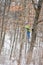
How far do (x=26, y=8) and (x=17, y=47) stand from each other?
116cm

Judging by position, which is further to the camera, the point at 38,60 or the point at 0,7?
the point at 0,7

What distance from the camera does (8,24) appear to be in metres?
4.98

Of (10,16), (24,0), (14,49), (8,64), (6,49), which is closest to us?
(24,0)

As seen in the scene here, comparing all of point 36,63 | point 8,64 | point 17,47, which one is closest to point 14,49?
point 17,47

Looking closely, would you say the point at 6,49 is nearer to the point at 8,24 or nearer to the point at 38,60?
the point at 8,24

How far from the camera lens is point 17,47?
4.51 m

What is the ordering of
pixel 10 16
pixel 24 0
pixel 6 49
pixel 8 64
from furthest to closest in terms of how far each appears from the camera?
1. pixel 10 16
2. pixel 6 49
3. pixel 8 64
4. pixel 24 0

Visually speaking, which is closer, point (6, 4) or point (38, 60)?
point (38, 60)

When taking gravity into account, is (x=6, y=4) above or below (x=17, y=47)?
above

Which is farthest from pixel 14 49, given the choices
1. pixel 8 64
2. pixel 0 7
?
pixel 0 7

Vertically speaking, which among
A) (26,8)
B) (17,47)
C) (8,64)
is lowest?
(8,64)

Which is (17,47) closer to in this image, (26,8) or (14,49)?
(14,49)

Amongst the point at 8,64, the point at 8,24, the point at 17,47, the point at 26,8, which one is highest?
the point at 26,8

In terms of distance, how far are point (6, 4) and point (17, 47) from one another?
1.02 meters
